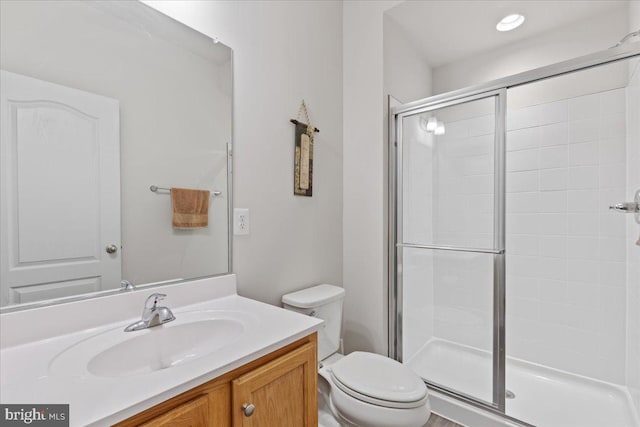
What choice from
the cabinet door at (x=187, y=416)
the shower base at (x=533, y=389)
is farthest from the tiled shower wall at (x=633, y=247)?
the cabinet door at (x=187, y=416)

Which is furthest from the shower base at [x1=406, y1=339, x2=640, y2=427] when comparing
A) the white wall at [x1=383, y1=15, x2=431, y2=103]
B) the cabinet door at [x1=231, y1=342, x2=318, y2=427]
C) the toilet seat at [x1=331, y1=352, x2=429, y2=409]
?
the white wall at [x1=383, y1=15, x2=431, y2=103]

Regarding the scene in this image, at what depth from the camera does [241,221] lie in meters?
1.36

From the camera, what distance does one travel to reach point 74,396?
1.84 ft

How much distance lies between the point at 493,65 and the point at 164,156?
2.40 meters

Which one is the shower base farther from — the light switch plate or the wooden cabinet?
the light switch plate

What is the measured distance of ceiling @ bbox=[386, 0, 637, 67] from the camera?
70.1 inches

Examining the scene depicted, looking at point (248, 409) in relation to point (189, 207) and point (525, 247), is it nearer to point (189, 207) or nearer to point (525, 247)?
point (189, 207)

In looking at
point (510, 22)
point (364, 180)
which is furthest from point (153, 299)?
point (510, 22)

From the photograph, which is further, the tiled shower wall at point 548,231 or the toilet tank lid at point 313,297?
the tiled shower wall at point 548,231

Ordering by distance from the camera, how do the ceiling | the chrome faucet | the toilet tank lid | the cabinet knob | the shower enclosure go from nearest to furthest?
the cabinet knob
the chrome faucet
the toilet tank lid
the shower enclosure
the ceiling

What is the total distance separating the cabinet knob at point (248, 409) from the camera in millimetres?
739

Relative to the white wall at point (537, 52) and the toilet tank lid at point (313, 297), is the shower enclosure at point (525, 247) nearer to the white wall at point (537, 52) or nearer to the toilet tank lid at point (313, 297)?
the white wall at point (537, 52)

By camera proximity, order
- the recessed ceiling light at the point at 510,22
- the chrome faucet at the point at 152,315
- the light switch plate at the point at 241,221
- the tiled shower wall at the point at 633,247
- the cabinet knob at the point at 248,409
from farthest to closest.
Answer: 1. the recessed ceiling light at the point at 510,22
2. the tiled shower wall at the point at 633,247
3. the light switch plate at the point at 241,221
4. the chrome faucet at the point at 152,315
5. the cabinet knob at the point at 248,409

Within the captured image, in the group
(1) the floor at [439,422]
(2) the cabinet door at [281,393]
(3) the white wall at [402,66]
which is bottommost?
(1) the floor at [439,422]
